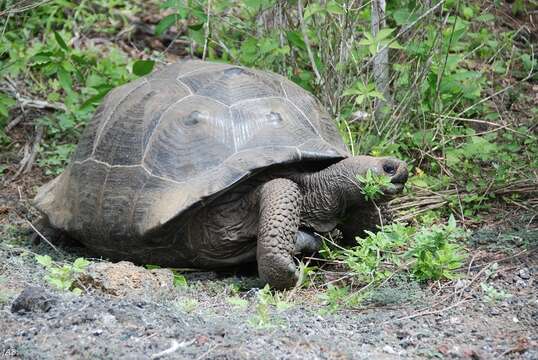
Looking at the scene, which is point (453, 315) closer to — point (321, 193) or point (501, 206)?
point (321, 193)

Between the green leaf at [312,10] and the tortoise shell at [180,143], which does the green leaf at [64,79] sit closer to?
the tortoise shell at [180,143]

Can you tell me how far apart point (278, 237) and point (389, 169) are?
2.52 ft

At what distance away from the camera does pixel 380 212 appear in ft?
17.0

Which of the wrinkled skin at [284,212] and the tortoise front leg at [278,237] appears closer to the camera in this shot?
the tortoise front leg at [278,237]

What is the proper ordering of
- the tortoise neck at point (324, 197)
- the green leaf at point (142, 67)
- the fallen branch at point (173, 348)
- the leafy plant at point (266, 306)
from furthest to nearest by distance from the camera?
the green leaf at point (142, 67), the tortoise neck at point (324, 197), the leafy plant at point (266, 306), the fallen branch at point (173, 348)

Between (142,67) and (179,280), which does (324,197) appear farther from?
(142,67)

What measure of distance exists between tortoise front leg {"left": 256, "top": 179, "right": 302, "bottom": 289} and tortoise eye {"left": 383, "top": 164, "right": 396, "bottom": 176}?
549mm

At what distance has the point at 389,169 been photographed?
15.8 ft

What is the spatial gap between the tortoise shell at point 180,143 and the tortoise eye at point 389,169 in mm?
320

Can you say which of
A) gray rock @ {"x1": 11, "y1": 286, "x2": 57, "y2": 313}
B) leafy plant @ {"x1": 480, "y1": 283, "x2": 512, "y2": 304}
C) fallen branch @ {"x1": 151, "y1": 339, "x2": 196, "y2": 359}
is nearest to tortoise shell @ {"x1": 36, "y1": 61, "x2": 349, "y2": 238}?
gray rock @ {"x1": 11, "y1": 286, "x2": 57, "y2": 313}

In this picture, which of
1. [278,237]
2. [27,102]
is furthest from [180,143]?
[27,102]

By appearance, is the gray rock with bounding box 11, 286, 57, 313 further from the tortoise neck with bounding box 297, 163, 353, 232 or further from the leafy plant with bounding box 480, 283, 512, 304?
the leafy plant with bounding box 480, 283, 512, 304

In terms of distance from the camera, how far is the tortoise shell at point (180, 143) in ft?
15.7

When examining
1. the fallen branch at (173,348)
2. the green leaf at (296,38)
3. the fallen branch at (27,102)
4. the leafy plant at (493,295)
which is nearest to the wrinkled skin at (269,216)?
the leafy plant at (493,295)
